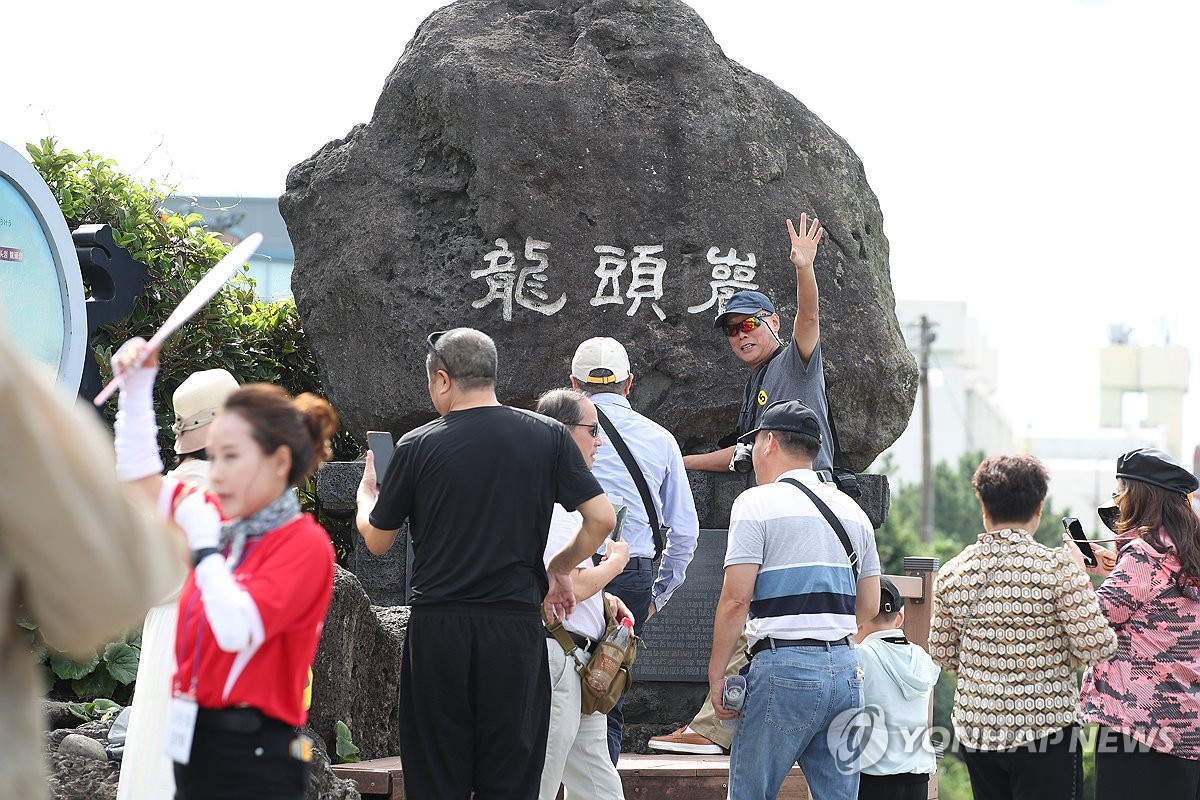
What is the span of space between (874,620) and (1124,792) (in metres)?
0.96

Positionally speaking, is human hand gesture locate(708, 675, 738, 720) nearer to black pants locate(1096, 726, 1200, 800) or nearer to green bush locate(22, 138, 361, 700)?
black pants locate(1096, 726, 1200, 800)

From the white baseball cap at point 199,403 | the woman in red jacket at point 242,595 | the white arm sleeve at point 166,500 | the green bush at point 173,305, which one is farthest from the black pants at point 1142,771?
the green bush at point 173,305

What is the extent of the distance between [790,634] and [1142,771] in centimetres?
118

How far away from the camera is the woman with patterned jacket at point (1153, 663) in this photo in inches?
164

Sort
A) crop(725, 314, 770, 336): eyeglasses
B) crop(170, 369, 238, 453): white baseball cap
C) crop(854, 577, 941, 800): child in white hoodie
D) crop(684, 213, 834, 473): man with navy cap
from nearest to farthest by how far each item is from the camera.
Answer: crop(170, 369, 238, 453): white baseball cap → crop(854, 577, 941, 800): child in white hoodie → crop(684, 213, 834, 473): man with navy cap → crop(725, 314, 770, 336): eyeglasses

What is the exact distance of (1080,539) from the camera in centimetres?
458

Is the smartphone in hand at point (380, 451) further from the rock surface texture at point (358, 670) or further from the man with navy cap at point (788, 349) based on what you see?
the man with navy cap at point (788, 349)

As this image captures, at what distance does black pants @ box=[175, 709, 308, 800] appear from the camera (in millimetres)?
2586

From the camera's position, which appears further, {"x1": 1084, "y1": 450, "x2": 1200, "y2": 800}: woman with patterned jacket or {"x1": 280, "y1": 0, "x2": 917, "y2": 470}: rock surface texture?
{"x1": 280, "y1": 0, "x2": 917, "y2": 470}: rock surface texture

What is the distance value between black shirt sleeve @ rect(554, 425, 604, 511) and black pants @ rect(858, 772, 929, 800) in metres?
1.66

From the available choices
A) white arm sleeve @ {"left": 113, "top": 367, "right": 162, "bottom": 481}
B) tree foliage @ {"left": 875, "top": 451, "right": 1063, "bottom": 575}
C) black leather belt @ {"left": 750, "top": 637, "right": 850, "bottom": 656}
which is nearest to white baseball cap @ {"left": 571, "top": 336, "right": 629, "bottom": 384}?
black leather belt @ {"left": 750, "top": 637, "right": 850, "bottom": 656}

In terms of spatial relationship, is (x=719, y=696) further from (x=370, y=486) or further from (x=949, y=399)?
(x=949, y=399)

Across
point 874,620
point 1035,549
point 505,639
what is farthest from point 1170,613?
point 505,639

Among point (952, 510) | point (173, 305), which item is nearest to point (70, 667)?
point (173, 305)
